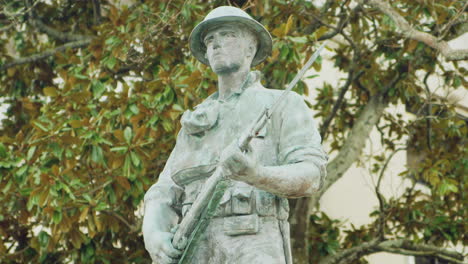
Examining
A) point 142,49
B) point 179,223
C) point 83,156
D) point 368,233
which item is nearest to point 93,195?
point 83,156

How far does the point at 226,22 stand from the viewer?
190 inches

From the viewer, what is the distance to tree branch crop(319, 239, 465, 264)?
10.5m

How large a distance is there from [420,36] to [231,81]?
Answer: 4.95 metres

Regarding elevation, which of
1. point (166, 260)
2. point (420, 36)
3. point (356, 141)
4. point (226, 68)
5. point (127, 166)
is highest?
point (420, 36)

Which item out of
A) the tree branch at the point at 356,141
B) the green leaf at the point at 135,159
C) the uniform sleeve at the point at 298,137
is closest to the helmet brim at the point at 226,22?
the uniform sleeve at the point at 298,137

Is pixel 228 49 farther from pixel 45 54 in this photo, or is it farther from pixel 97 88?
pixel 45 54

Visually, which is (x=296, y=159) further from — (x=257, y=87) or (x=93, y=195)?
(x=93, y=195)

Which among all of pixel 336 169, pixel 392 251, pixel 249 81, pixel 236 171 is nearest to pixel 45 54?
pixel 336 169

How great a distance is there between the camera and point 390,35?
461 inches

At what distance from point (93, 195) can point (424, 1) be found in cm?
439

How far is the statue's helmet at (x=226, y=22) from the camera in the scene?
15.7ft

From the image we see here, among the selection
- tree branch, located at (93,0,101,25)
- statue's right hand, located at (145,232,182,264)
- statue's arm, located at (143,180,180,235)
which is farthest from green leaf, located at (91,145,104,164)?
statue's right hand, located at (145,232,182,264)

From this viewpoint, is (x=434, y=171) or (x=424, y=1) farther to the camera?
(x=434, y=171)

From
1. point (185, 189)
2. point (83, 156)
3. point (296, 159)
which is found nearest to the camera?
point (296, 159)
